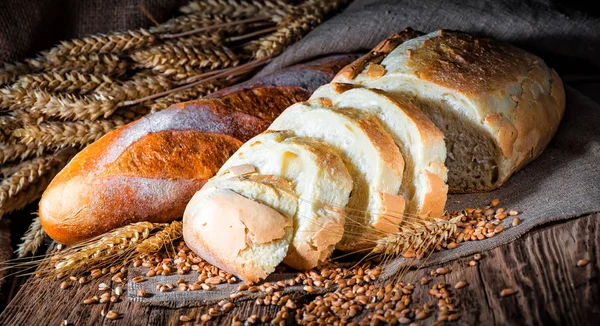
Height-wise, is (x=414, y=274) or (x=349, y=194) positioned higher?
(x=349, y=194)

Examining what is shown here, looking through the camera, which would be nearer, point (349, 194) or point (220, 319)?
point (220, 319)

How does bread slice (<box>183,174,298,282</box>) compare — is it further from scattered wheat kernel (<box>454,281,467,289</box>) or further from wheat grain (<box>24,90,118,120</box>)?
wheat grain (<box>24,90,118,120</box>)

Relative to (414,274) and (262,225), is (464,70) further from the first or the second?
(262,225)

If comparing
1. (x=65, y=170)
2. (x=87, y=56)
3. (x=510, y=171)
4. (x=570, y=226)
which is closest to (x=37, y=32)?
(x=87, y=56)

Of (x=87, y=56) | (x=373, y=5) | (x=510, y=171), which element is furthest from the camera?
(x=373, y=5)

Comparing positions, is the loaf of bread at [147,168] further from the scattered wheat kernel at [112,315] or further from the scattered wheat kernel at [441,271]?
the scattered wheat kernel at [441,271]

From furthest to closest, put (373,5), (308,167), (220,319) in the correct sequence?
(373,5)
(308,167)
(220,319)

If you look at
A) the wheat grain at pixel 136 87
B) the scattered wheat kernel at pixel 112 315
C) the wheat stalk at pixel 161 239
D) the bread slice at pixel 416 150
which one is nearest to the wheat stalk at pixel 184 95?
the wheat grain at pixel 136 87
